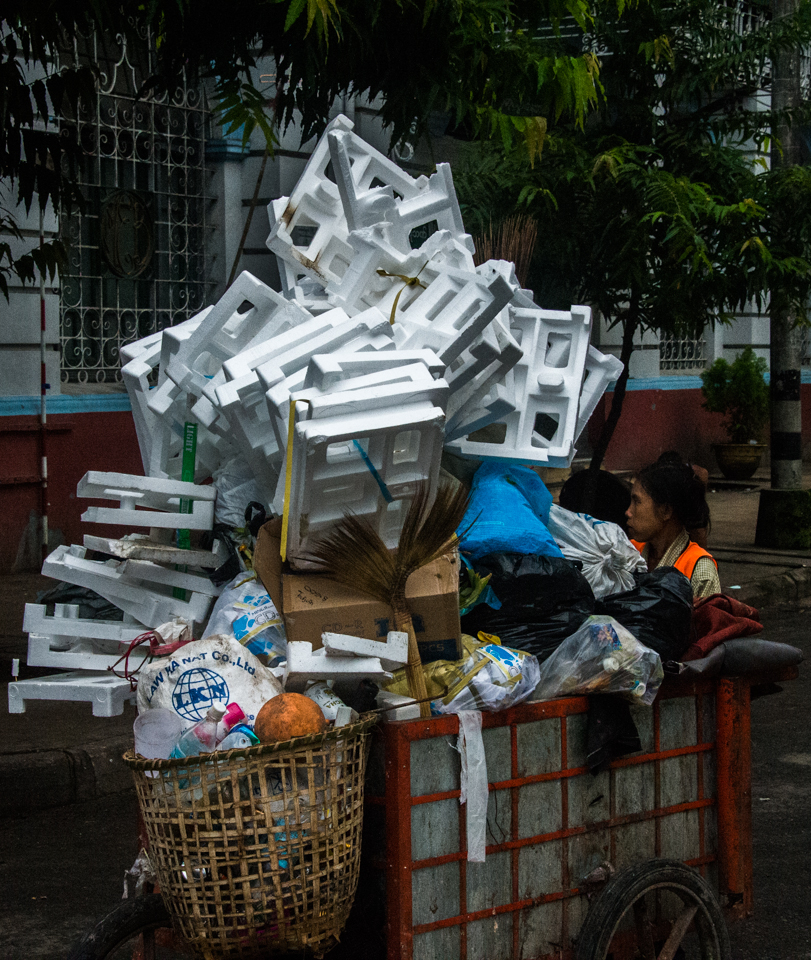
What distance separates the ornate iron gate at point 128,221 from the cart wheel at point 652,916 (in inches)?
282

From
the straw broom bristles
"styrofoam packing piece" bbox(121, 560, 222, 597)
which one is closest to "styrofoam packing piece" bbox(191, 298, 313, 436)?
"styrofoam packing piece" bbox(121, 560, 222, 597)

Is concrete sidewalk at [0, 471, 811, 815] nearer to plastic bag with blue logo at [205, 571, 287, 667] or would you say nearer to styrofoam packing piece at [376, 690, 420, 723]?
plastic bag with blue logo at [205, 571, 287, 667]

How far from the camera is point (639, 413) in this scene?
46.2 feet

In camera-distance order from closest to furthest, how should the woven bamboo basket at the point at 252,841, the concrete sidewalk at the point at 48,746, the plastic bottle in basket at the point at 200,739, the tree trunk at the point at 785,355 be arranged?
the woven bamboo basket at the point at 252,841 < the plastic bottle in basket at the point at 200,739 < the concrete sidewalk at the point at 48,746 < the tree trunk at the point at 785,355

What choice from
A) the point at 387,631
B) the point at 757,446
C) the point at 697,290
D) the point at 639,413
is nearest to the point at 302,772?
the point at 387,631

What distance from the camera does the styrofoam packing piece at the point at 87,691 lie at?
9.27 ft

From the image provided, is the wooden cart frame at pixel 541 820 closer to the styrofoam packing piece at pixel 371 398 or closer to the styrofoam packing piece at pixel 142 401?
the styrofoam packing piece at pixel 371 398

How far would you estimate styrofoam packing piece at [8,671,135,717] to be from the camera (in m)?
2.82

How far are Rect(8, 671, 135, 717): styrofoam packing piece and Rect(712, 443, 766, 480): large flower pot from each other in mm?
12996

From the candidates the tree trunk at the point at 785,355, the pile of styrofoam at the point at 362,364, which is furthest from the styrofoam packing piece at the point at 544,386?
the tree trunk at the point at 785,355

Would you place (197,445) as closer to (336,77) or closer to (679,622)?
(679,622)

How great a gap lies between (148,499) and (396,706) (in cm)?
112

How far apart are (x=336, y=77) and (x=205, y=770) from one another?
326cm

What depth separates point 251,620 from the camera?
9.79 ft
